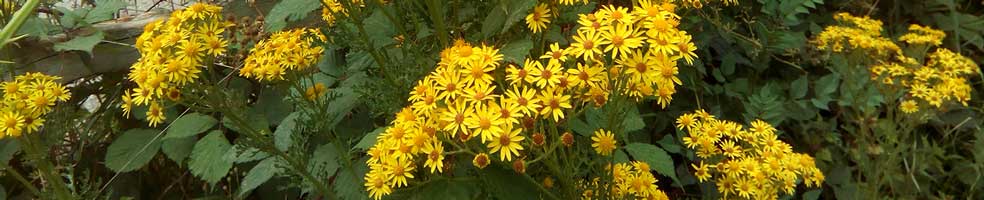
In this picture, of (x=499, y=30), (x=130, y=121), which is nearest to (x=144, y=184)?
(x=130, y=121)

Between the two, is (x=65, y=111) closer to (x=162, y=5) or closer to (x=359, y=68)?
(x=359, y=68)

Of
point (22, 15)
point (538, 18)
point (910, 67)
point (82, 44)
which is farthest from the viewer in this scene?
point (910, 67)

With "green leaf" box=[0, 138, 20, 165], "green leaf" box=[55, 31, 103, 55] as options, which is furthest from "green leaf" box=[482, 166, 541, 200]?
"green leaf" box=[0, 138, 20, 165]

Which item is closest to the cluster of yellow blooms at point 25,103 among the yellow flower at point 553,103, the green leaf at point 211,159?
the green leaf at point 211,159

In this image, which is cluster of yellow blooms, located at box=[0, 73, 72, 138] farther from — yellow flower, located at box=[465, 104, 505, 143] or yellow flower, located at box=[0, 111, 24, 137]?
yellow flower, located at box=[465, 104, 505, 143]

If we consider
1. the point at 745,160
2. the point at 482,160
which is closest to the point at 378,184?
the point at 482,160

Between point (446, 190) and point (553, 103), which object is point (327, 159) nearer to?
point (446, 190)
